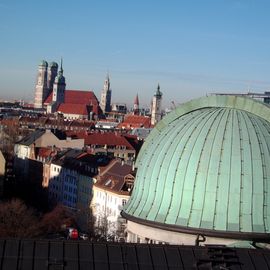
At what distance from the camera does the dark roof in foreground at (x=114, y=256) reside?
43.2 ft

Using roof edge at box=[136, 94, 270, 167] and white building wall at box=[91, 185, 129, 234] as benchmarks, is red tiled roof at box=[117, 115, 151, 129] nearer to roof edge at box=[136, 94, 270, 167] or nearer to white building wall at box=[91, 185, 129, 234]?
white building wall at box=[91, 185, 129, 234]

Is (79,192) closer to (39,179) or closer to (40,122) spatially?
(39,179)

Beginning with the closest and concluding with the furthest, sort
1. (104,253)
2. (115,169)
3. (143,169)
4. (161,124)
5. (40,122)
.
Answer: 1. (104,253)
2. (143,169)
3. (161,124)
4. (115,169)
5. (40,122)

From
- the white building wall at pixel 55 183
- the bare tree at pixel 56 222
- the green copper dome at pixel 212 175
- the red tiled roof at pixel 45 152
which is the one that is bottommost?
the white building wall at pixel 55 183

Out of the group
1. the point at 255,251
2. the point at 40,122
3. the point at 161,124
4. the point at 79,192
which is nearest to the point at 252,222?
the point at 255,251

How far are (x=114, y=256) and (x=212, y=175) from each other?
4.14 meters

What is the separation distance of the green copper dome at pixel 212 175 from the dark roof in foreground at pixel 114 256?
238 cm

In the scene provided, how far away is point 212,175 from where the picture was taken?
1684 centimetres

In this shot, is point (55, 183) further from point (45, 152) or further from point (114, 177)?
point (114, 177)

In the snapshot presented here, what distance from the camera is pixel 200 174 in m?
16.9

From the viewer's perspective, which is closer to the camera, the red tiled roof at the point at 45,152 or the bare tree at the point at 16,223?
the bare tree at the point at 16,223


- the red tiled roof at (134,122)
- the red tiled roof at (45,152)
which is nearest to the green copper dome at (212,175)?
the red tiled roof at (45,152)

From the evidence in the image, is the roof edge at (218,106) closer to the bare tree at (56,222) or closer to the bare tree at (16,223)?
the bare tree at (16,223)

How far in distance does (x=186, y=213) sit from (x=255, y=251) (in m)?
2.79
